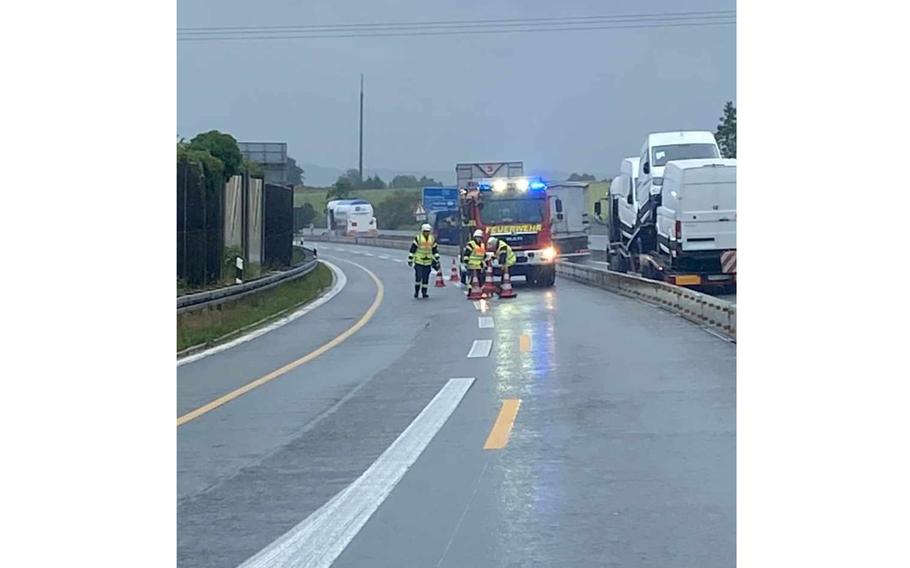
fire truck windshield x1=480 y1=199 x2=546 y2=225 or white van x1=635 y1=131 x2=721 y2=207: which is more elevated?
white van x1=635 y1=131 x2=721 y2=207

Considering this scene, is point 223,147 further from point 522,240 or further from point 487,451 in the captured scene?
point 487,451

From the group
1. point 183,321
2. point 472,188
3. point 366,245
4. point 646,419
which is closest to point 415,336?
point 183,321

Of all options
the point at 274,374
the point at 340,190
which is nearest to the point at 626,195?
the point at 274,374

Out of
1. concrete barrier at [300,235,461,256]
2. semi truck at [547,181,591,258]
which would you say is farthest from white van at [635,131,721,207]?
concrete barrier at [300,235,461,256]

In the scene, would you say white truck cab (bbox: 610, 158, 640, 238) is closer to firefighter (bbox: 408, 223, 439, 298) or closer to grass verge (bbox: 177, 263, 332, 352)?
firefighter (bbox: 408, 223, 439, 298)

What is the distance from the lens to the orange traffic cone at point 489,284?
1168 inches

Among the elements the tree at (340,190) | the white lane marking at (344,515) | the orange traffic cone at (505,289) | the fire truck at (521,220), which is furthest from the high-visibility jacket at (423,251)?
the tree at (340,190)

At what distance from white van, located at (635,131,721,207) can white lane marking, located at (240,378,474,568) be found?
68.3 ft

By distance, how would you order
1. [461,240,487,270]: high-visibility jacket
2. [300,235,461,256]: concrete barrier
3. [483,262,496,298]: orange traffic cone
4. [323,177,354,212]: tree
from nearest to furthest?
[461,240,487,270]: high-visibility jacket → [483,262,496,298]: orange traffic cone → [300,235,461,256]: concrete barrier → [323,177,354,212]: tree

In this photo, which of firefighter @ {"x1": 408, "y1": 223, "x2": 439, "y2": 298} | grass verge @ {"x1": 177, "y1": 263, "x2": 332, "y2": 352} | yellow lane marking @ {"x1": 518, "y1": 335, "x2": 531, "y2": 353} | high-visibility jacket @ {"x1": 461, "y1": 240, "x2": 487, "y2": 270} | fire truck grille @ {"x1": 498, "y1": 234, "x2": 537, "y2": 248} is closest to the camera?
yellow lane marking @ {"x1": 518, "y1": 335, "x2": 531, "y2": 353}

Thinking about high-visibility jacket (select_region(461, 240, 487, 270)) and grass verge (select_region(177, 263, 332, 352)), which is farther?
high-visibility jacket (select_region(461, 240, 487, 270))

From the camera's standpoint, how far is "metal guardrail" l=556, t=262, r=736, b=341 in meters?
19.7

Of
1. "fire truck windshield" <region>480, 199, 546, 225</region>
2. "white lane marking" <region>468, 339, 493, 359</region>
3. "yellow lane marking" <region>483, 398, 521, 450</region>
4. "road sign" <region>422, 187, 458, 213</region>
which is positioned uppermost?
"road sign" <region>422, 187, 458, 213</region>
